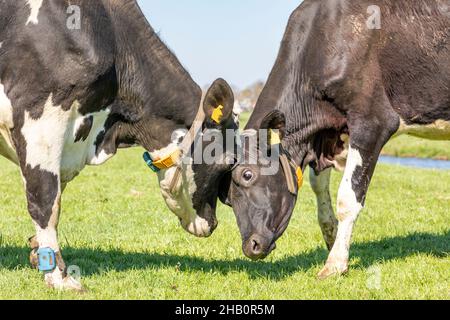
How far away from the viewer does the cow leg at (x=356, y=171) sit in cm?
754

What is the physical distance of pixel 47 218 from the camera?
6484 millimetres

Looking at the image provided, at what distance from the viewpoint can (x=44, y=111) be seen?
20.9 ft

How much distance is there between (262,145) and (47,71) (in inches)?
89.9

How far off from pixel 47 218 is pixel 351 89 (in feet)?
11.1

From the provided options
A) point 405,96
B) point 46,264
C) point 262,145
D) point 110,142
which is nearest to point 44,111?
point 110,142

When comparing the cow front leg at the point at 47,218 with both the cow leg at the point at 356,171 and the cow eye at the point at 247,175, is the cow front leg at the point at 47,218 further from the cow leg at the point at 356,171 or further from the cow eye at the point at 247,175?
the cow leg at the point at 356,171

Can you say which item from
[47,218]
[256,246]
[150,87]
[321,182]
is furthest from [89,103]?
[321,182]

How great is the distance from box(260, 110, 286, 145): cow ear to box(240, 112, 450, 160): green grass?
84.5ft

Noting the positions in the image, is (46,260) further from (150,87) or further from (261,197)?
(261,197)

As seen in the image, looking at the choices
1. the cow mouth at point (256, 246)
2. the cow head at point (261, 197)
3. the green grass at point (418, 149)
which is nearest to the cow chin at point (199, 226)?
the cow head at point (261, 197)

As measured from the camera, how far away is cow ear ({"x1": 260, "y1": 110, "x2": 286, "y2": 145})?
7391 millimetres

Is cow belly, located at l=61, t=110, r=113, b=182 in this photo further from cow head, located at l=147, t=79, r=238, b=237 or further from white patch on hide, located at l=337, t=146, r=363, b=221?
white patch on hide, located at l=337, t=146, r=363, b=221

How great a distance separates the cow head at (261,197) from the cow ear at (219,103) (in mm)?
563
